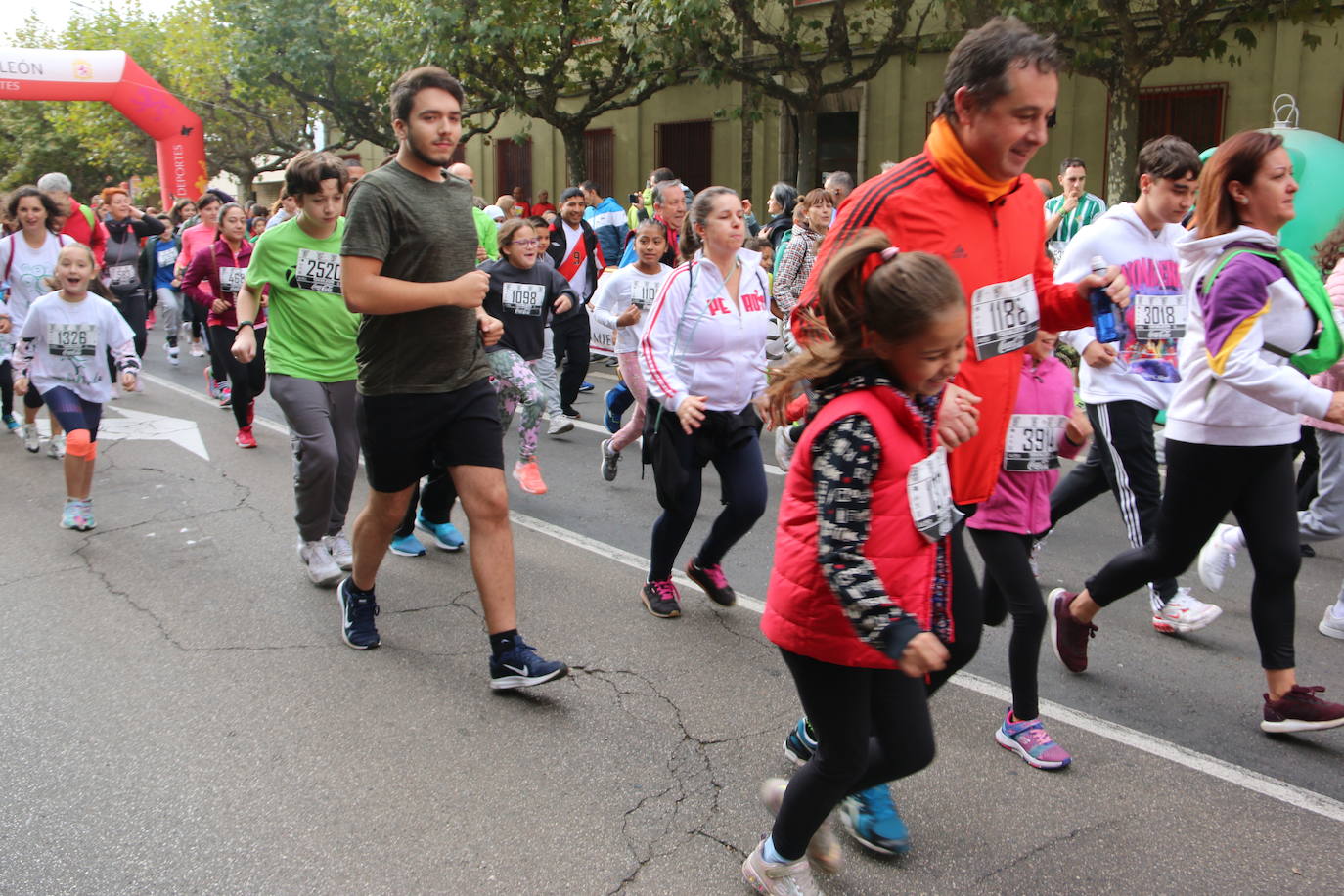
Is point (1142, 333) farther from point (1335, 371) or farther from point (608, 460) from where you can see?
point (608, 460)

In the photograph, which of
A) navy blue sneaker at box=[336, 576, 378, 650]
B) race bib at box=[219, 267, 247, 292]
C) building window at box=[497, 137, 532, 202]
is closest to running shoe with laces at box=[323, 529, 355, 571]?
navy blue sneaker at box=[336, 576, 378, 650]

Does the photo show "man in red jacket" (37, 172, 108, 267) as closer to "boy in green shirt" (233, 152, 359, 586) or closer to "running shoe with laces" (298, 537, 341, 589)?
"boy in green shirt" (233, 152, 359, 586)

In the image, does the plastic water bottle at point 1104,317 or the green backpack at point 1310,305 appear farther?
the green backpack at point 1310,305

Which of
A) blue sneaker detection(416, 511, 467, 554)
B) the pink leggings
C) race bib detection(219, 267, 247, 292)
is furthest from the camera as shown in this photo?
race bib detection(219, 267, 247, 292)

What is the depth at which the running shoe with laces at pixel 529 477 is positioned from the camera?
274 inches

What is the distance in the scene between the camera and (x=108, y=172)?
46.6 m

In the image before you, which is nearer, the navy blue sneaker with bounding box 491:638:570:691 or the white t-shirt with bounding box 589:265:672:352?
the navy blue sneaker with bounding box 491:638:570:691

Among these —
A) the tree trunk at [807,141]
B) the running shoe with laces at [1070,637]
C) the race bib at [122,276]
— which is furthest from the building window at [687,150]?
the running shoe with laces at [1070,637]

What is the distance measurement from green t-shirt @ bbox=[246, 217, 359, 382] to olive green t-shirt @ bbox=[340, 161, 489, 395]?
129 cm

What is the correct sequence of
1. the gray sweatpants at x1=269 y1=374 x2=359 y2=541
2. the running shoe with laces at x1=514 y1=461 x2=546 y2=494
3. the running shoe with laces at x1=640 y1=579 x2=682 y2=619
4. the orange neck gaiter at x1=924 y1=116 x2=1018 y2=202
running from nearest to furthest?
1. the orange neck gaiter at x1=924 y1=116 x2=1018 y2=202
2. the running shoe with laces at x1=640 y1=579 x2=682 y2=619
3. the gray sweatpants at x1=269 y1=374 x2=359 y2=541
4. the running shoe with laces at x1=514 y1=461 x2=546 y2=494

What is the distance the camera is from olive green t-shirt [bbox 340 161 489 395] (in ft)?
12.7

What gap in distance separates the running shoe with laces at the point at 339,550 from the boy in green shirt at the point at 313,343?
59 millimetres

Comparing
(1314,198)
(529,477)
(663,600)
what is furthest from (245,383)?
(1314,198)

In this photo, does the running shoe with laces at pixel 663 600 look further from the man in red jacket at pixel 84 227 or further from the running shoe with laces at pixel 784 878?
the man in red jacket at pixel 84 227
